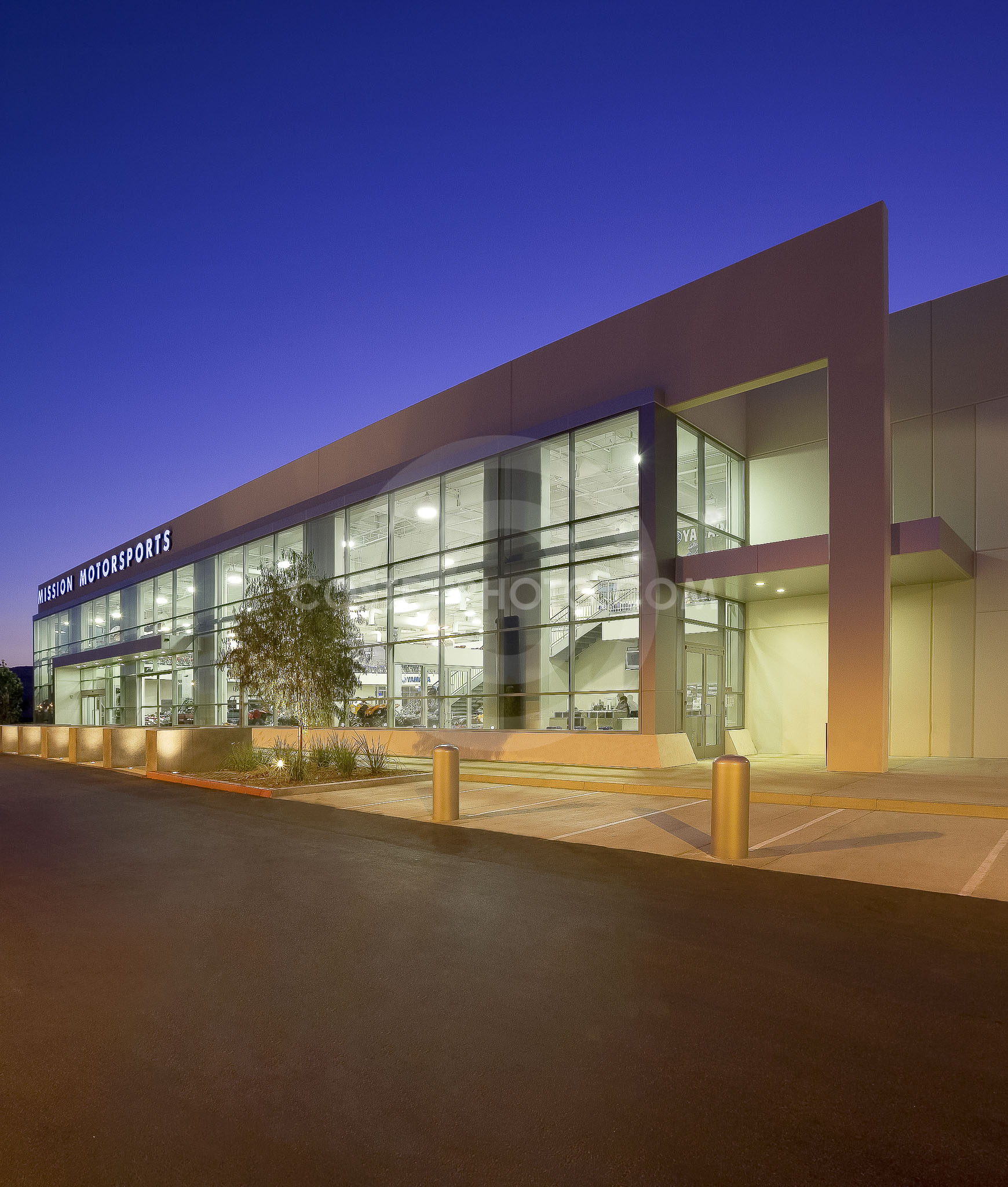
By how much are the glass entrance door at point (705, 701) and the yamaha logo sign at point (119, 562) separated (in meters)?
31.4

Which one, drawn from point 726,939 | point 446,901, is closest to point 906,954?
point 726,939

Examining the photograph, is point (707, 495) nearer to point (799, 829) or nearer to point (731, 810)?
point (799, 829)

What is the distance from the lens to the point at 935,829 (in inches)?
376

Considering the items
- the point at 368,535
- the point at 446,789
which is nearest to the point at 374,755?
the point at 446,789

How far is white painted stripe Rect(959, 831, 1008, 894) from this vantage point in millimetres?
6918

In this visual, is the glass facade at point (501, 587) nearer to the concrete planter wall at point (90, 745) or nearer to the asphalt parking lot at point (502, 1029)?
the concrete planter wall at point (90, 745)

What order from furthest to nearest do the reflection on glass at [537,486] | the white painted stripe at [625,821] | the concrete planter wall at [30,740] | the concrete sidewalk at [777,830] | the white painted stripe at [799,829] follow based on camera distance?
the concrete planter wall at [30,740]
the reflection on glass at [537,486]
the white painted stripe at [625,821]
the white painted stripe at [799,829]
the concrete sidewalk at [777,830]

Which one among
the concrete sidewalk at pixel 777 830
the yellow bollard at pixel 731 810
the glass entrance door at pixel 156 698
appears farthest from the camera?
the glass entrance door at pixel 156 698

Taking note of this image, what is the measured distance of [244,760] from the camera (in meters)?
19.1

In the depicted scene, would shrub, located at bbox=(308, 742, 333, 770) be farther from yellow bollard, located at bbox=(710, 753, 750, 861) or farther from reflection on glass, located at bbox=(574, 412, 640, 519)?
yellow bollard, located at bbox=(710, 753, 750, 861)

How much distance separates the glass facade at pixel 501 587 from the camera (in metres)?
19.3

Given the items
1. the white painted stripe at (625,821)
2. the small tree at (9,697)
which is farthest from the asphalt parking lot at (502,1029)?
the small tree at (9,697)

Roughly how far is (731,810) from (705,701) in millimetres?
12004

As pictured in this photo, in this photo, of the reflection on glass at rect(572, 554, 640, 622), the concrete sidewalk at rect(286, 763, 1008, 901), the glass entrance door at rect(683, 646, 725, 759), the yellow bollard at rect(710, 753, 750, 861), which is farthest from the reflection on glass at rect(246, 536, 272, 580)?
the yellow bollard at rect(710, 753, 750, 861)
